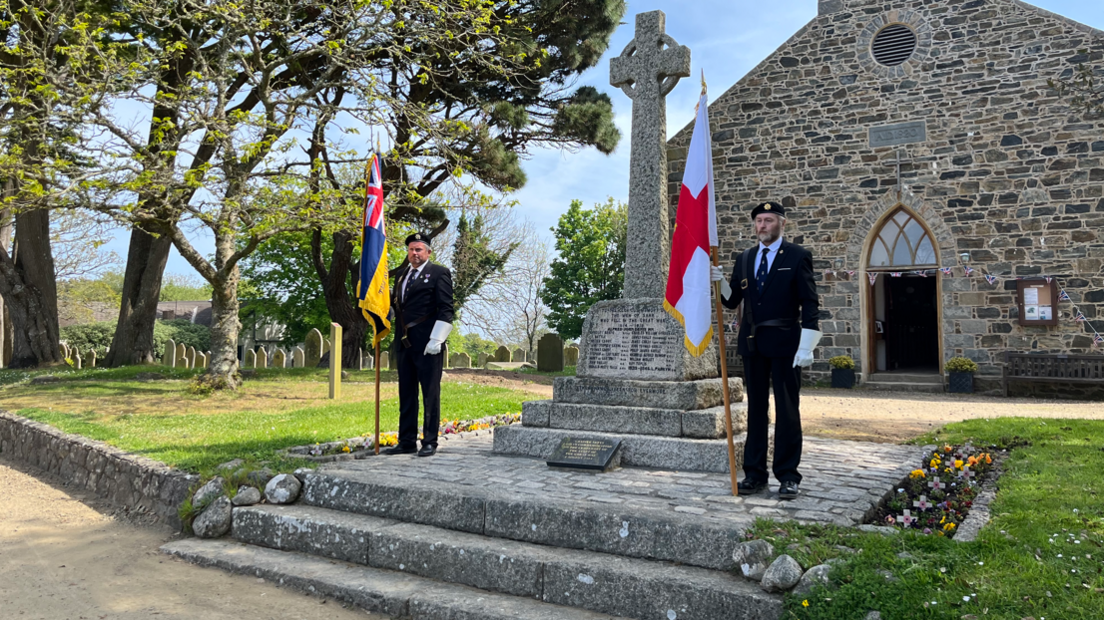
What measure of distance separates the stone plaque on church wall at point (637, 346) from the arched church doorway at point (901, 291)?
9434 millimetres

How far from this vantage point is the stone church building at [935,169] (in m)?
13.1

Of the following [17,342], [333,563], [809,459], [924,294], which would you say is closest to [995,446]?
[809,459]

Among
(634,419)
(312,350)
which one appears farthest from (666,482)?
(312,350)

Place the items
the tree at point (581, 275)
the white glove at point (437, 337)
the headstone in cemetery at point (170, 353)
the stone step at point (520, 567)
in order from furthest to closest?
the tree at point (581, 275) < the headstone in cemetery at point (170, 353) < the white glove at point (437, 337) < the stone step at point (520, 567)

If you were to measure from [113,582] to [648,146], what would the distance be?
535cm

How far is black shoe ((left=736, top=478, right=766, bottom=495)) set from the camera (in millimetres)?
4746

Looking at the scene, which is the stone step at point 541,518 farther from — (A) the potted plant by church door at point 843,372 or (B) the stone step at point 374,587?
(A) the potted plant by church door at point 843,372

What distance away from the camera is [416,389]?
6.50m

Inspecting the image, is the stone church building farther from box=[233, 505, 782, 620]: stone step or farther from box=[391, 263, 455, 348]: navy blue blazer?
box=[233, 505, 782, 620]: stone step

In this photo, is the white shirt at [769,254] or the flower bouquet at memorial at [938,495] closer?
the flower bouquet at memorial at [938,495]

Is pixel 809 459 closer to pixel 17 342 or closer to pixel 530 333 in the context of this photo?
pixel 17 342

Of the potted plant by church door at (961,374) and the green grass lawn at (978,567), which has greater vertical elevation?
the potted plant by church door at (961,374)

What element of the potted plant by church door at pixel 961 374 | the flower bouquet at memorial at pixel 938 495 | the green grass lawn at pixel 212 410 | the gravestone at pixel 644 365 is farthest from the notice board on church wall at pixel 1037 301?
the gravestone at pixel 644 365

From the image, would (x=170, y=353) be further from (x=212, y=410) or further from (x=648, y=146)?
(x=648, y=146)
